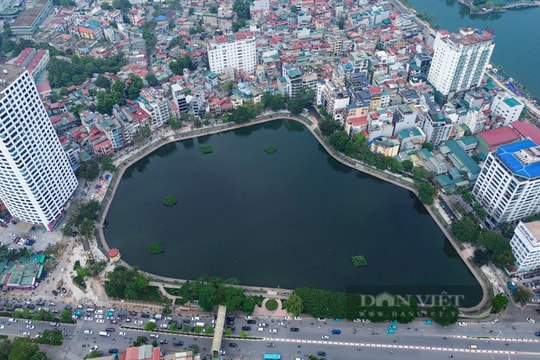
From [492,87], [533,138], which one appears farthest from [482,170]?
[492,87]

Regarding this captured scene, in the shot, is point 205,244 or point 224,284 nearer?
→ point 224,284

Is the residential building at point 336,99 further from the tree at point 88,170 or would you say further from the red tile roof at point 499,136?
the tree at point 88,170

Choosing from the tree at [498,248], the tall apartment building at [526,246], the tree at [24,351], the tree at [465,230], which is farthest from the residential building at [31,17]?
the tall apartment building at [526,246]

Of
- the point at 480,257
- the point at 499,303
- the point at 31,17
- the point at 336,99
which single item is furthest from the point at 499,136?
the point at 31,17

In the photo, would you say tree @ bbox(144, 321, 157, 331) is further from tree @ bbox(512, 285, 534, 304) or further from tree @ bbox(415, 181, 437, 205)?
tree @ bbox(512, 285, 534, 304)

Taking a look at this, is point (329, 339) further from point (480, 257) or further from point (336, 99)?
point (336, 99)

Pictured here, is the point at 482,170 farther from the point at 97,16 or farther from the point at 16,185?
the point at 97,16
